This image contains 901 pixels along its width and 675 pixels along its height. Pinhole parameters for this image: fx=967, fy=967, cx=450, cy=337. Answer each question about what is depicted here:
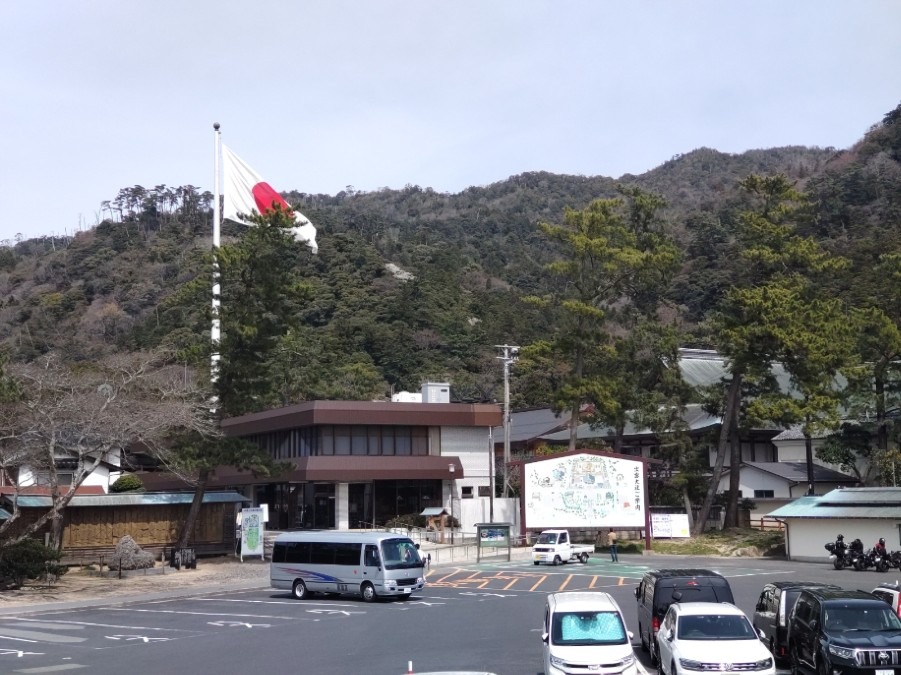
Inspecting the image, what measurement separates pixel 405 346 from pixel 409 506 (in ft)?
141

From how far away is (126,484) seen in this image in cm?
6053

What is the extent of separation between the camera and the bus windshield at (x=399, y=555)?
30.2 metres

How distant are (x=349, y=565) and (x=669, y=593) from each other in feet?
46.9

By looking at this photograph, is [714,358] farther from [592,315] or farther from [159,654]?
[159,654]

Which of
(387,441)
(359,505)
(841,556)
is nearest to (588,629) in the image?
(841,556)

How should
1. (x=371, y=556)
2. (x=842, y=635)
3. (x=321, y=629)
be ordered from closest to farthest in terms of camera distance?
(x=842, y=635), (x=321, y=629), (x=371, y=556)

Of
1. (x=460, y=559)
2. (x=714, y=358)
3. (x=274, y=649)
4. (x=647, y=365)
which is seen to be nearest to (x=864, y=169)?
(x=714, y=358)

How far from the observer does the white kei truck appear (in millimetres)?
41906

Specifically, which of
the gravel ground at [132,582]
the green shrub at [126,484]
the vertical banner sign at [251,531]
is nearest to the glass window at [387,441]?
the vertical banner sign at [251,531]

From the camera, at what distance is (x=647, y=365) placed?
2267 inches

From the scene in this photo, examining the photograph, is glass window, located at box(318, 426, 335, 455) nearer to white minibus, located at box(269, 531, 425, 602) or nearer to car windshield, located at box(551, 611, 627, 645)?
white minibus, located at box(269, 531, 425, 602)

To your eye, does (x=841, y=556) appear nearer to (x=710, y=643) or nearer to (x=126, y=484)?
(x=710, y=643)

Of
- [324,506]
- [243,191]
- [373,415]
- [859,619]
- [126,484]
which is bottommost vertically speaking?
[859,619]

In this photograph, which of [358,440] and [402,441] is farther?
[402,441]
